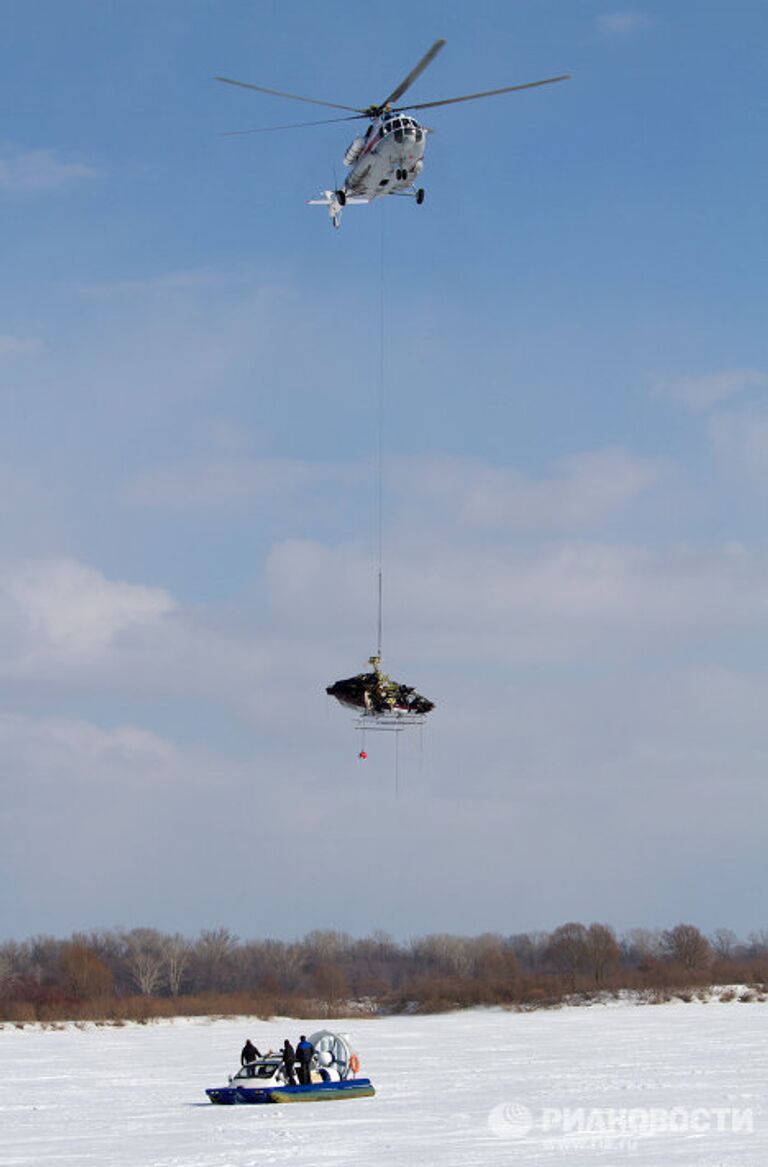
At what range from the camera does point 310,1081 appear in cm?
2864

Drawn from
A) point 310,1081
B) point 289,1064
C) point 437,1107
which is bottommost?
point 437,1107

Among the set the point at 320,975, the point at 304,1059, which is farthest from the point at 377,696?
the point at 320,975

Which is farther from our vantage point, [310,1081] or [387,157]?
[387,157]

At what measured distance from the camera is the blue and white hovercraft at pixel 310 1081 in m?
28.0

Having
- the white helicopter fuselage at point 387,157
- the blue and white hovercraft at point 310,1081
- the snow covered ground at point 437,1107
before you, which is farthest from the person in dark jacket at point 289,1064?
the white helicopter fuselage at point 387,157

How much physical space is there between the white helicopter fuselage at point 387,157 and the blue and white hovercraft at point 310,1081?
18.8 m

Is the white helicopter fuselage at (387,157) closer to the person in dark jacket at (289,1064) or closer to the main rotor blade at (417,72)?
the main rotor blade at (417,72)

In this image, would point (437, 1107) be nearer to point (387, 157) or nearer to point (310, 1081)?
point (310, 1081)

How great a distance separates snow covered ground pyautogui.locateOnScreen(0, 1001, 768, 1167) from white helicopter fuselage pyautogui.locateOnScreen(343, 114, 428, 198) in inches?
793

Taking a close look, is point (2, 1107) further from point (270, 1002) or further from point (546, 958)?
point (546, 958)

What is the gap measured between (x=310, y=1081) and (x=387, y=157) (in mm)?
19956

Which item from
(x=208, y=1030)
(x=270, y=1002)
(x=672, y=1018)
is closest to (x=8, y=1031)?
(x=208, y=1030)

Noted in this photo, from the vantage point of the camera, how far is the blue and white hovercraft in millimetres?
27953

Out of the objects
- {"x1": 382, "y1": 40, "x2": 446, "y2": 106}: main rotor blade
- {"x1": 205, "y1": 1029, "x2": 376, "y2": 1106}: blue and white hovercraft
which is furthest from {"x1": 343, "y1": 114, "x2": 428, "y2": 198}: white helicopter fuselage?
{"x1": 205, "y1": 1029, "x2": 376, "y2": 1106}: blue and white hovercraft
